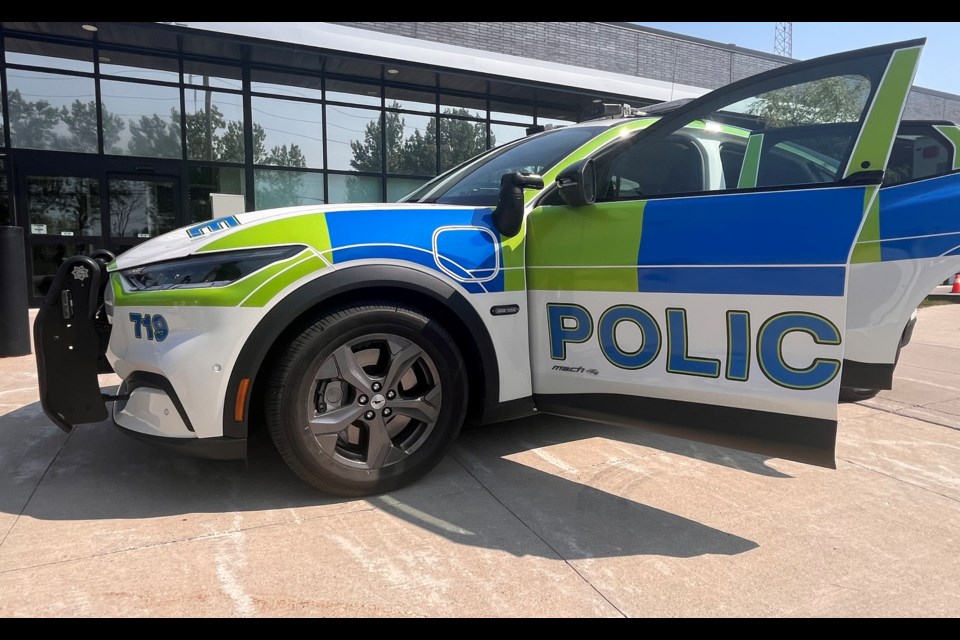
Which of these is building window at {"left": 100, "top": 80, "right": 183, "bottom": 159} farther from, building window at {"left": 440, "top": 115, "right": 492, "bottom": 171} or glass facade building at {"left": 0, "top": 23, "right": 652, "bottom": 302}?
building window at {"left": 440, "top": 115, "right": 492, "bottom": 171}

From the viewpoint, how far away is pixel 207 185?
9.55m

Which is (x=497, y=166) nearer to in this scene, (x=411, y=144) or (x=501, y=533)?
(x=501, y=533)

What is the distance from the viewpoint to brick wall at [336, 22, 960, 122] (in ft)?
Result: 36.0

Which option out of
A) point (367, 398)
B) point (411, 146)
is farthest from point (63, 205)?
point (367, 398)

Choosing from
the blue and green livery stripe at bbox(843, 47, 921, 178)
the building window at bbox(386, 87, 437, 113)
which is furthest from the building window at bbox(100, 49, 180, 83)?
the blue and green livery stripe at bbox(843, 47, 921, 178)

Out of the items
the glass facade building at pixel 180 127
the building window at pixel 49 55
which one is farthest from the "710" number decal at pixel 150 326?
the building window at pixel 49 55

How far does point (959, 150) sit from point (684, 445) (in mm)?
2562

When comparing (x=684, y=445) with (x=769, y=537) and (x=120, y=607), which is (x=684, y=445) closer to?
(x=769, y=537)

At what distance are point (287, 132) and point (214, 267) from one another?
8.45 meters

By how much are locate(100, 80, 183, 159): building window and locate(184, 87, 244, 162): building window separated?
7.2 inches

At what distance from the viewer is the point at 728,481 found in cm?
278

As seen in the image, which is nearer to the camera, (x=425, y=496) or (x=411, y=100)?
(x=425, y=496)

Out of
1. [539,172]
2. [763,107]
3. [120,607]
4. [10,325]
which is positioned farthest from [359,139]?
[120,607]

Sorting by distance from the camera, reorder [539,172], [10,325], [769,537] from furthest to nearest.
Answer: [10,325] → [539,172] → [769,537]
